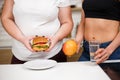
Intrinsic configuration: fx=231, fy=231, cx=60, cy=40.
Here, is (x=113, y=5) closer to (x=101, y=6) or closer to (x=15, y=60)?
(x=101, y=6)

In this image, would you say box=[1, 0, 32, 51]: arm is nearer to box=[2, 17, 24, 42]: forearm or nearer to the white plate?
box=[2, 17, 24, 42]: forearm

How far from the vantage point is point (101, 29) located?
5.34 ft

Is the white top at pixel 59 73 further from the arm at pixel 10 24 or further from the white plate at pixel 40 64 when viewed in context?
the arm at pixel 10 24

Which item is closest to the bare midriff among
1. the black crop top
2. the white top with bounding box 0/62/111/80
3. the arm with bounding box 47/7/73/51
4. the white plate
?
the black crop top

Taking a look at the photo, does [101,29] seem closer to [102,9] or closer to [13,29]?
[102,9]

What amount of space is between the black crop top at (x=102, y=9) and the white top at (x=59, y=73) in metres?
0.42

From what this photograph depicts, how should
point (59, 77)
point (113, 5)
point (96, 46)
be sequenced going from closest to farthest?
point (59, 77) → point (96, 46) → point (113, 5)

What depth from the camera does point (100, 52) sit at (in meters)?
1.32

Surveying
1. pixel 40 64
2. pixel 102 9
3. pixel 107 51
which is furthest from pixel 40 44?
pixel 102 9

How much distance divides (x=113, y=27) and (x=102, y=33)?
9 centimetres

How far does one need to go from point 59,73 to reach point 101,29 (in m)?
0.55

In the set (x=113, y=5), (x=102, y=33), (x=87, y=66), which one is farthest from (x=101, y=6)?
(x=87, y=66)

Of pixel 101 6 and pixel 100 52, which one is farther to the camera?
pixel 101 6

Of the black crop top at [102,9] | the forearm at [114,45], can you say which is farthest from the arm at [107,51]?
the black crop top at [102,9]
